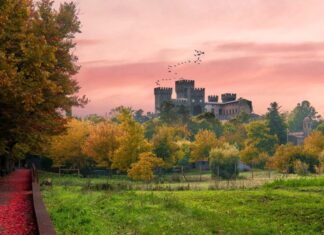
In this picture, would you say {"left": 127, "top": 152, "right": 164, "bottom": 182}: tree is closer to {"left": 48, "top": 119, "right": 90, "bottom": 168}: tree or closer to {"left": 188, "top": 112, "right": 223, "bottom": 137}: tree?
{"left": 48, "top": 119, "right": 90, "bottom": 168}: tree

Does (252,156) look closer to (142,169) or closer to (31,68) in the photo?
(142,169)

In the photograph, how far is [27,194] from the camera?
30.0 m

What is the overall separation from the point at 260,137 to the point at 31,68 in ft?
294

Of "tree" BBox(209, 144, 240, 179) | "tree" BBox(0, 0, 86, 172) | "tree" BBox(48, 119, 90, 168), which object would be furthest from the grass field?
"tree" BBox(209, 144, 240, 179)

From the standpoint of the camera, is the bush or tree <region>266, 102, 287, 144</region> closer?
the bush

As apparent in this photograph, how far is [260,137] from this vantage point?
110938 millimetres

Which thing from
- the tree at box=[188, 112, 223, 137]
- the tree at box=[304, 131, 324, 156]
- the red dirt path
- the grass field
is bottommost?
the grass field

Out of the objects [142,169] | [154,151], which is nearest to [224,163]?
[154,151]

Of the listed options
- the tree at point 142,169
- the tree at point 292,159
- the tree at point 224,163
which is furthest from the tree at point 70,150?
the tree at point 292,159

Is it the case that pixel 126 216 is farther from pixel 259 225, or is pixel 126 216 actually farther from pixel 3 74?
pixel 3 74

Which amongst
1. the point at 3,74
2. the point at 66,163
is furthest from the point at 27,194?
the point at 66,163

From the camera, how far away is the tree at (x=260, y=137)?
111 metres

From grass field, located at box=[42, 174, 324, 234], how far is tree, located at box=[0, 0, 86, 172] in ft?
16.2

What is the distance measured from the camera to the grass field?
19.9 m
